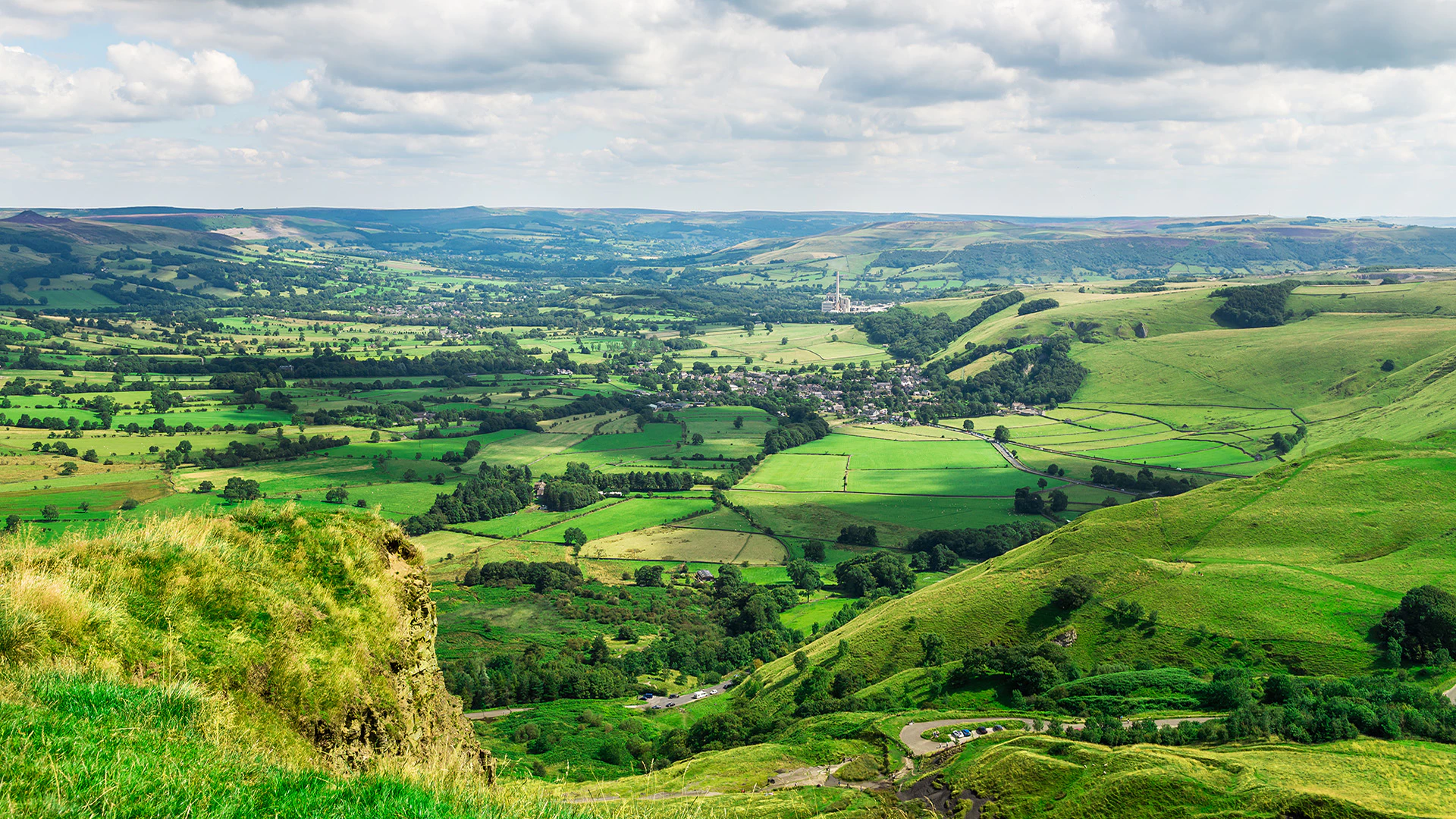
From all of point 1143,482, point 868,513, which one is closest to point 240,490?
point 868,513

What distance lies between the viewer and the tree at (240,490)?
430 ft

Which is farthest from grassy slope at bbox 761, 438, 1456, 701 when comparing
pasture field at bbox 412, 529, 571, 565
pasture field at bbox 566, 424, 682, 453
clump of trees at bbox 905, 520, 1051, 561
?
pasture field at bbox 566, 424, 682, 453

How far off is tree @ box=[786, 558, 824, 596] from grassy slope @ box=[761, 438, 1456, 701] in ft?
72.7

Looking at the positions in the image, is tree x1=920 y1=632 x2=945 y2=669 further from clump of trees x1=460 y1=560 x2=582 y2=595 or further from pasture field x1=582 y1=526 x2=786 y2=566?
clump of trees x1=460 y1=560 x2=582 y2=595

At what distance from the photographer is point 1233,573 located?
80.8m

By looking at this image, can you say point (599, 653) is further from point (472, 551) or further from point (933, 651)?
point (933, 651)

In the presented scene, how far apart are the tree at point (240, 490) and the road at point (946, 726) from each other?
109 metres

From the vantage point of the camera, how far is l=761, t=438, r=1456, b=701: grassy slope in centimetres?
7300

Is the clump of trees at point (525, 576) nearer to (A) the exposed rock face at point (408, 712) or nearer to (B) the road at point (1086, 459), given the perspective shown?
(B) the road at point (1086, 459)

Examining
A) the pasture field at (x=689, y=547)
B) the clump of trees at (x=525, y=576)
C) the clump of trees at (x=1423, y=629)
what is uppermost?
the clump of trees at (x=1423, y=629)

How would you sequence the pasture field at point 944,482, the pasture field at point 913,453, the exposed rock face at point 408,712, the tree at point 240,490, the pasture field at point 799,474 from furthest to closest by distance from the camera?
the pasture field at point 913,453, the pasture field at point 799,474, the pasture field at point 944,482, the tree at point 240,490, the exposed rock face at point 408,712

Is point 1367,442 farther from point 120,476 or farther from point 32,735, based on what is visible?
point 120,476

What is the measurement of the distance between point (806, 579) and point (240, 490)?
90545mm

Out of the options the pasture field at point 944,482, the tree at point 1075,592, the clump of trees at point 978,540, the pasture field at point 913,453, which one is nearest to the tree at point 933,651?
the tree at point 1075,592
